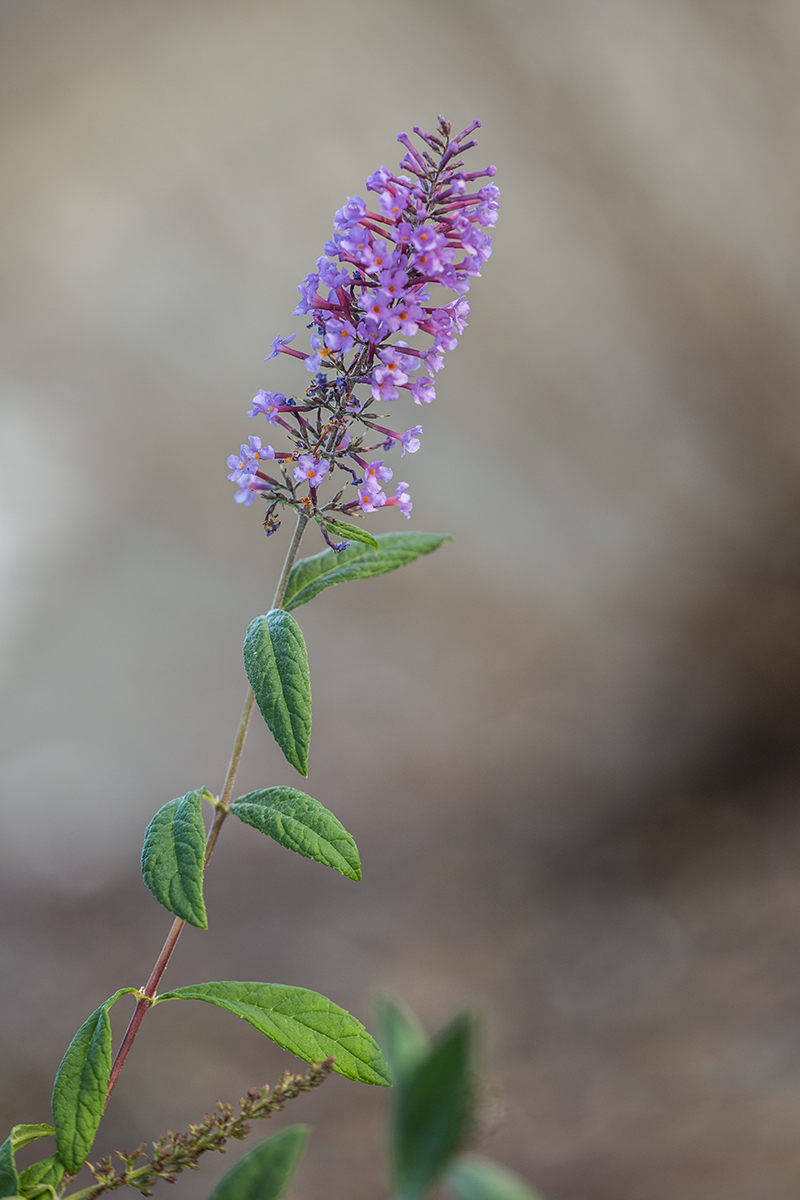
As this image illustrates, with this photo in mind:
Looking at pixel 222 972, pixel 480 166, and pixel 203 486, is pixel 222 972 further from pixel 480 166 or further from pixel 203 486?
pixel 480 166

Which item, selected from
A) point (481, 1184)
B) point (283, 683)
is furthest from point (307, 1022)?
point (481, 1184)

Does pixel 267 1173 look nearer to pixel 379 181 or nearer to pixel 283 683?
pixel 283 683

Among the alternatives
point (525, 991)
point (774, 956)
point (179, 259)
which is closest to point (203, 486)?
point (179, 259)

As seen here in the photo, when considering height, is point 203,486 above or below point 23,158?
below

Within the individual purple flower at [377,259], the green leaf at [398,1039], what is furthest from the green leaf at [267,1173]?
the individual purple flower at [377,259]

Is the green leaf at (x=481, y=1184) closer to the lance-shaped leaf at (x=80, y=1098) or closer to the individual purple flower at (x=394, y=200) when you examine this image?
the lance-shaped leaf at (x=80, y=1098)

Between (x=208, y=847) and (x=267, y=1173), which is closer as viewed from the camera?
(x=267, y=1173)

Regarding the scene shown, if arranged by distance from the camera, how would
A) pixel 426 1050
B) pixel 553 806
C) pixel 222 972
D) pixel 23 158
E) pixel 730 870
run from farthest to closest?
pixel 23 158, pixel 553 806, pixel 730 870, pixel 222 972, pixel 426 1050
